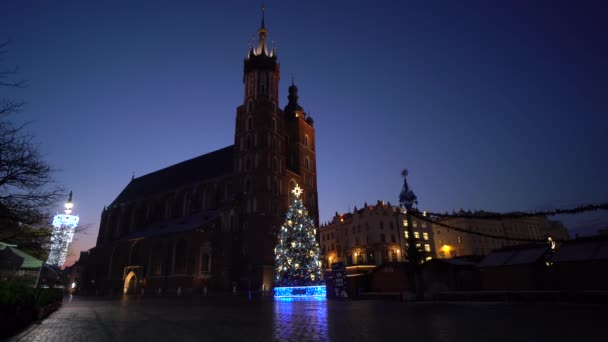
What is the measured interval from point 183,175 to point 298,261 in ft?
126

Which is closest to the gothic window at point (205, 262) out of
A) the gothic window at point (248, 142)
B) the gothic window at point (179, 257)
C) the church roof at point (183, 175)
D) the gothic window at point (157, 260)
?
the gothic window at point (179, 257)

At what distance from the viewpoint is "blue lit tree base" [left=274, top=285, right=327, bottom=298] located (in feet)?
98.0

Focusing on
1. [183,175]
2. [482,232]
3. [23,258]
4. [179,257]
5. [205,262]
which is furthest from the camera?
[482,232]

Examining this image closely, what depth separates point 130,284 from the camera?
4972cm

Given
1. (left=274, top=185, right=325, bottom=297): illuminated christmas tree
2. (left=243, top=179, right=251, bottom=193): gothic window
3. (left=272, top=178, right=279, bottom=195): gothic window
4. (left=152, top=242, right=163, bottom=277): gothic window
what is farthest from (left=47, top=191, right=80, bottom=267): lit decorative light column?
(left=272, top=178, right=279, bottom=195): gothic window

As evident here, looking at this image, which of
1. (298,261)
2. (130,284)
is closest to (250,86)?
(298,261)

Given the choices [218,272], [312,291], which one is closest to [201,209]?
[218,272]

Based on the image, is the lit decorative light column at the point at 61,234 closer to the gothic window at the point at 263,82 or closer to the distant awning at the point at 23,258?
the distant awning at the point at 23,258

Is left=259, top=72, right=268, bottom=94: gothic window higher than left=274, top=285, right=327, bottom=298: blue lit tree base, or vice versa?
left=259, top=72, right=268, bottom=94: gothic window

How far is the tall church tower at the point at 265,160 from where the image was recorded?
4366 cm

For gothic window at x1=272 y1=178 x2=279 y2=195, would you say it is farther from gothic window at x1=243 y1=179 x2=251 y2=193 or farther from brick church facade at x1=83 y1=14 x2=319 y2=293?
gothic window at x1=243 y1=179 x2=251 y2=193

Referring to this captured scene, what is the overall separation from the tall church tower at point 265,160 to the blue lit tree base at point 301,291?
10.5 meters

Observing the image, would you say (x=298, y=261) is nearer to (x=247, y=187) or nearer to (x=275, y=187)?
(x=275, y=187)

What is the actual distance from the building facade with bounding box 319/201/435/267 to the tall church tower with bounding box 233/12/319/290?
60.2ft
